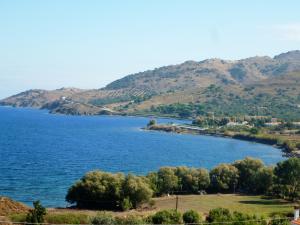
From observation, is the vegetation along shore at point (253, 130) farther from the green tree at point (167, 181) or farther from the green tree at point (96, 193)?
the green tree at point (96, 193)

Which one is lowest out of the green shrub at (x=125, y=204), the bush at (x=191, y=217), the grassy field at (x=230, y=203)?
the grassy field at (x=230, y=203)

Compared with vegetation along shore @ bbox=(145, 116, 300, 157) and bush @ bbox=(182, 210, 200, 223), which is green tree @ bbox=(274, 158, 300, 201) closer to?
bush @ bbox=(182, 210, 200, 223)

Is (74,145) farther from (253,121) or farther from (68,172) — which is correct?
(253,121)

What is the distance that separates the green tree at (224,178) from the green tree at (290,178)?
21.4 ft

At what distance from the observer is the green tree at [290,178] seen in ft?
190

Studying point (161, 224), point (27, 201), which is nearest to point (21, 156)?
point (27, 201)

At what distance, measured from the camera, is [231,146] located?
133625mm

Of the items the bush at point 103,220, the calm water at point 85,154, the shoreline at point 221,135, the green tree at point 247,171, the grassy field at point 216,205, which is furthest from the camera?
the shoreline at point 221,135

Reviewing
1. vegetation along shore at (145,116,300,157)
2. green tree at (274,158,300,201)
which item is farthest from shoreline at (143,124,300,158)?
green tree at (274,158,300,201)

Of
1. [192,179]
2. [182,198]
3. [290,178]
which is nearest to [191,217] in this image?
[182,198]

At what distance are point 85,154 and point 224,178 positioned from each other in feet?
155

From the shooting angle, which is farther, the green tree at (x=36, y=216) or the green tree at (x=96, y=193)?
the green tree at (x=96, y=193)

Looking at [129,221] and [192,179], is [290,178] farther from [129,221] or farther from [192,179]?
[129,221]

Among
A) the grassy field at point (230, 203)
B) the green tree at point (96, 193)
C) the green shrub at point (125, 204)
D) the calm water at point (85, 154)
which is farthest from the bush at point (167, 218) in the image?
the calm water at point (85, 154)
